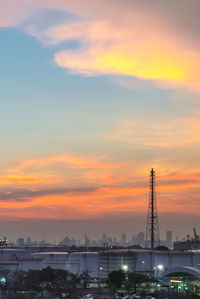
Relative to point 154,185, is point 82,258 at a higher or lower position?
lower

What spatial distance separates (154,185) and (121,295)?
157 ft

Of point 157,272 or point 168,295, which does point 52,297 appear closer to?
point 168,295

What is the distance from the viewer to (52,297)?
5344 cm

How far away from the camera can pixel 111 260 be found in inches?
3076

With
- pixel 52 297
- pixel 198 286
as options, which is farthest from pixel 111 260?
pixel 52 297

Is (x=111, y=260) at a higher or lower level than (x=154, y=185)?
lower

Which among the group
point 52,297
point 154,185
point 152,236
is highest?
point 154,185

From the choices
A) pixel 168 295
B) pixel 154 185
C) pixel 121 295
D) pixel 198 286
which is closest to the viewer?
pixel 168 295

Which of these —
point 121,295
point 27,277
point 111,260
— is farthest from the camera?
point 111,260

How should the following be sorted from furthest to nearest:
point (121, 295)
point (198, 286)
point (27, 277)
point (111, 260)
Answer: point (111, 260) → point (27, 277) → point (198, 286) → point (121, 295)

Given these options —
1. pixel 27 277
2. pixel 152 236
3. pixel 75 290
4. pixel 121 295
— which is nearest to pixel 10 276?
pixel 27 277

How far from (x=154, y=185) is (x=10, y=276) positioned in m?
41.4

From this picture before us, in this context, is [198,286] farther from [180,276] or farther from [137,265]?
[137,265]

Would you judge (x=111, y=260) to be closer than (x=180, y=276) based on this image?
No
